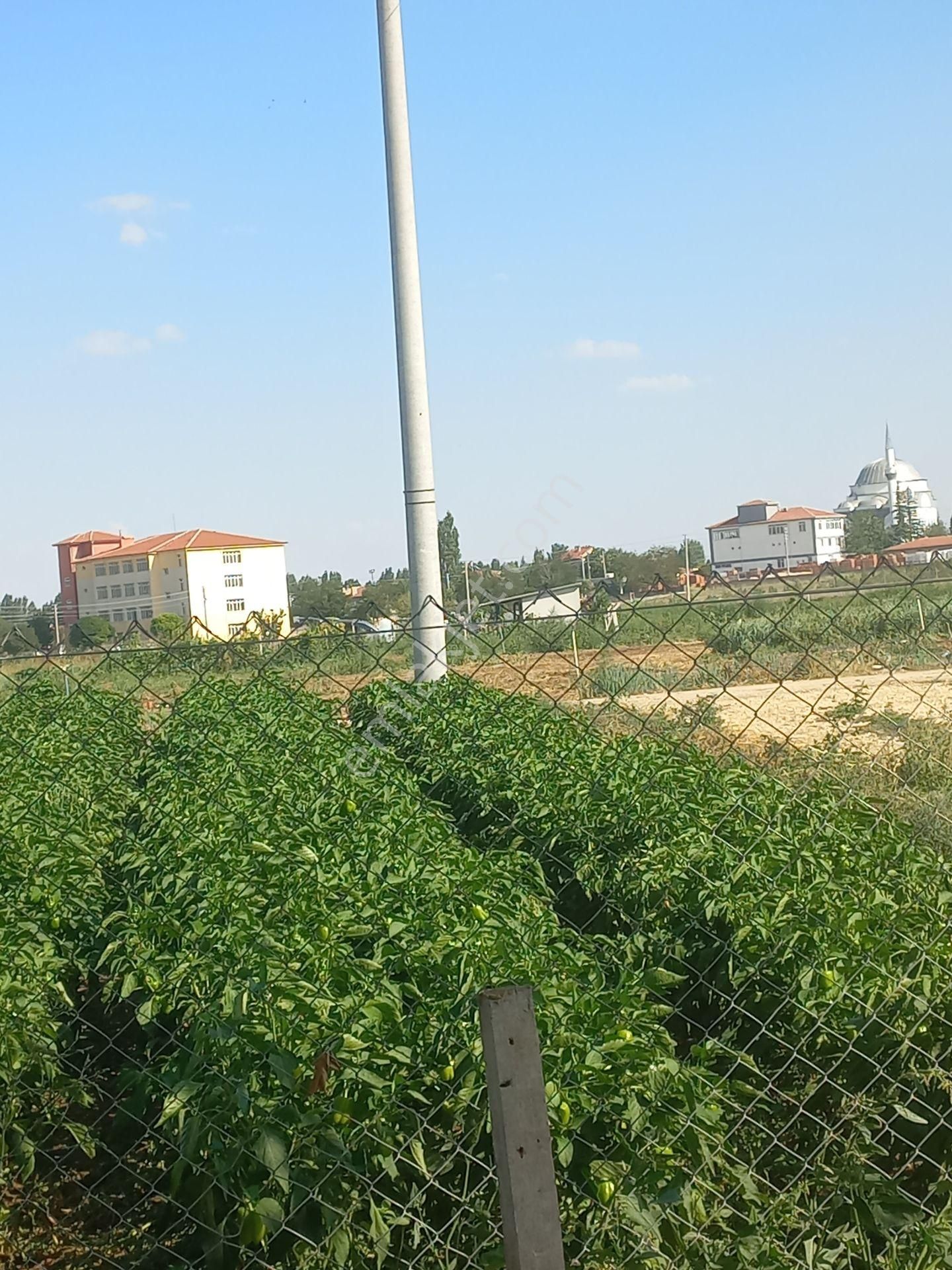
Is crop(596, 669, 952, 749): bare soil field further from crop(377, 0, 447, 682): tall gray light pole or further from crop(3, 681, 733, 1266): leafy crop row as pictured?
crop(3, 681, 733, 1266): leafy crop row

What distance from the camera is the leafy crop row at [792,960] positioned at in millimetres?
2963

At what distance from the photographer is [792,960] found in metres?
3.22

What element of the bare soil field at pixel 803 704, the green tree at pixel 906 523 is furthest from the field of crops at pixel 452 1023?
the green tree at pixel 906 523

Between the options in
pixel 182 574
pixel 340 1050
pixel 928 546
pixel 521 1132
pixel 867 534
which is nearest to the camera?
pixel 521 1132

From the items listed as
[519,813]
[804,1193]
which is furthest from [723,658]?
[804,1193]

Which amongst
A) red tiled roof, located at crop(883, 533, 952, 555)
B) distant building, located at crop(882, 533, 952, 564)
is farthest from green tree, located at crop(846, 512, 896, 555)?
distant building, located at crop(882, 533, 952, 564)

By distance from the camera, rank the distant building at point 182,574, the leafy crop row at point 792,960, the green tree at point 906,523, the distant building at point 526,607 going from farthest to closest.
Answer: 1. the green tree at point 906,523
2. the distant building at point 182,574
3. the leafy crop row at point 792,960
4. the distant building at point 526,607

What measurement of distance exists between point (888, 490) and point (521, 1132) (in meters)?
124

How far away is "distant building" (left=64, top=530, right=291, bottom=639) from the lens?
186ft

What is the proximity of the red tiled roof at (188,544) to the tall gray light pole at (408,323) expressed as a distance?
51548mm

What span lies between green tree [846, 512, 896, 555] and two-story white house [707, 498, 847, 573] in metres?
0.71

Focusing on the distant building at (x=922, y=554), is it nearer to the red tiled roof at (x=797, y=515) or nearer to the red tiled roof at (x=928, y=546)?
the red tiled roof at (x=928, y=546)

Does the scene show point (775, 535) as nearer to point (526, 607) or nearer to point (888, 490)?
point (888, 490)

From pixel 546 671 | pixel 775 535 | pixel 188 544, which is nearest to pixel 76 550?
pixel 188 544
